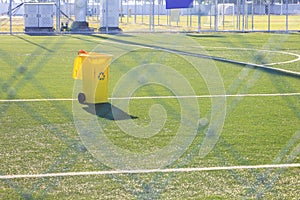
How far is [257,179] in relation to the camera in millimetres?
6180

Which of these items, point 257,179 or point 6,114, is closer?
point 257,179

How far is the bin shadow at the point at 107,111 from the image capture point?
31.2 feet

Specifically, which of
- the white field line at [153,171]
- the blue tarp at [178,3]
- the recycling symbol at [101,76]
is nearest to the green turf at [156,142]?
the white field line at [153,171]

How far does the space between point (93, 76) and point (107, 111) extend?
0.85 metres

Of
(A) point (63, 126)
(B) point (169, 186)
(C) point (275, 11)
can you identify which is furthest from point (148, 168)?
(C) point (275, 11)

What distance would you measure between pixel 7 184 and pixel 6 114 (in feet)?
12.5

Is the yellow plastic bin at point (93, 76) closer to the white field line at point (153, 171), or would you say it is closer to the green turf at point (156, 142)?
the green turf at point (156, 142)

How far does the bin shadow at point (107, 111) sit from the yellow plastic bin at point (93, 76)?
0.58 ft

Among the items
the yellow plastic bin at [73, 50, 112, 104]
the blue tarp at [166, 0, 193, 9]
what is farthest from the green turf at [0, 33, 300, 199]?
the blue tarp at [166, 0, 193, 9]

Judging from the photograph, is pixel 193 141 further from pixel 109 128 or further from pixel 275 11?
pixel 275 11

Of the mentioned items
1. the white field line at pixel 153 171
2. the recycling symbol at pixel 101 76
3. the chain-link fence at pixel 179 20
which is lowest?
the white field line at pixel 153 171

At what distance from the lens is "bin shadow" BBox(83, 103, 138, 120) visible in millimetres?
9516

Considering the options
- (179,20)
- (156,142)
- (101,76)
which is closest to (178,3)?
(179,20)

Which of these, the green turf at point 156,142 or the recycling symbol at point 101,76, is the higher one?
the recycling symbol at point 101,76
